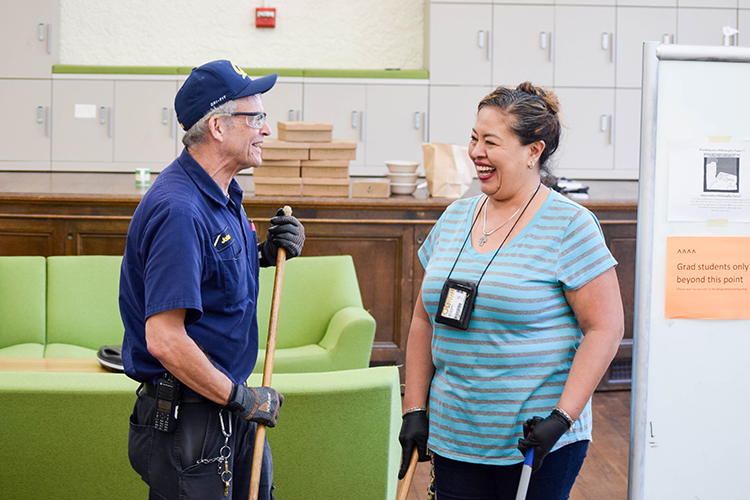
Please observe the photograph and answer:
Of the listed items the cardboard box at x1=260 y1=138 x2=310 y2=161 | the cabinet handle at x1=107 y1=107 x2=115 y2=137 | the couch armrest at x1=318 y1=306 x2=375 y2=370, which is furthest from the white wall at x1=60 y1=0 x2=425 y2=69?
the couch armrest at x1=318 y1=306 x2=375 y2=370

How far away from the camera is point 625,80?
6188mm

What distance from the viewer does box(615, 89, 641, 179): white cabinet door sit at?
6.21 metres

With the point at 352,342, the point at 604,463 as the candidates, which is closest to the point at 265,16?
the point at 352,342

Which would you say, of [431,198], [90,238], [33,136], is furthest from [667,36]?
[33,136]

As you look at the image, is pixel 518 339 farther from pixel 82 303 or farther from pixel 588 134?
pixel 588 134

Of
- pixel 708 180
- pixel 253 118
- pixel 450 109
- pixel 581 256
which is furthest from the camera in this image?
pixel 450 109

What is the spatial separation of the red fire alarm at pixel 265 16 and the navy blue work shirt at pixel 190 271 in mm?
5362

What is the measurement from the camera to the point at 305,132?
3.93m

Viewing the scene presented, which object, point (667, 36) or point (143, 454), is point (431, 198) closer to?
point (143, 454)

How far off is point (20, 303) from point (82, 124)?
9.96 feet

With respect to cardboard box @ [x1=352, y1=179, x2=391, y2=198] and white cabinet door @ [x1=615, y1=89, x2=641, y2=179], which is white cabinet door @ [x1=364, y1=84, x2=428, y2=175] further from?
cardboard box @ [x1=352, y1=179, x2=391, y2=198]

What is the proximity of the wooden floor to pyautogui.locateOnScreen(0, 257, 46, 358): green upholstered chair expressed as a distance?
5.90 feet

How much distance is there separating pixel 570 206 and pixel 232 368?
2.42 ft

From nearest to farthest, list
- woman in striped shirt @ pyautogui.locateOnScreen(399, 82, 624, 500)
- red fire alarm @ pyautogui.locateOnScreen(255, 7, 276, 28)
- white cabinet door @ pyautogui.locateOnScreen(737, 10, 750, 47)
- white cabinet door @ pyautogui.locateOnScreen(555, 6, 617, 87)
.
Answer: woman in striped shirt @ pyautogui.locateOnScreen(399, 82, 624, 500) < white cabinet door @ pyautogui.locateOnScreen(555, 6, 617, 87) < white cabinet door @ pyautogui.locateOnScreen(737, 10, 750, 47) < red fire alarm @ pyautogui.locateOnScreen(255, 7, 276, 28)
